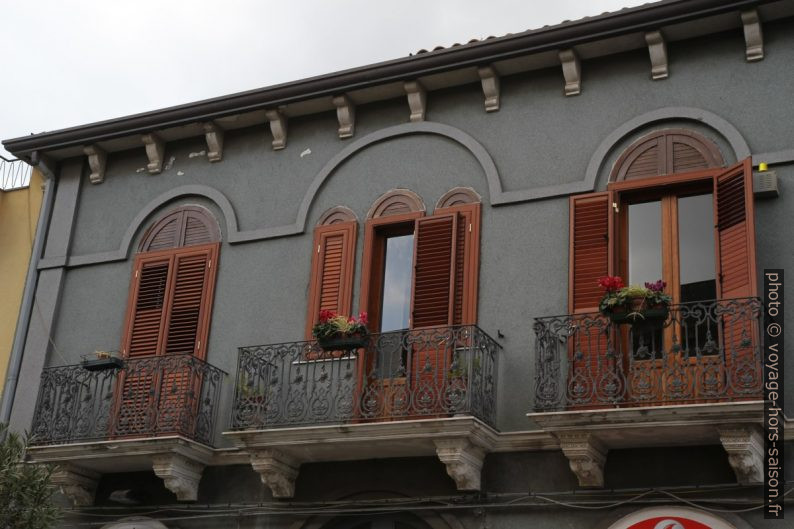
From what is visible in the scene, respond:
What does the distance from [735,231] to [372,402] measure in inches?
181

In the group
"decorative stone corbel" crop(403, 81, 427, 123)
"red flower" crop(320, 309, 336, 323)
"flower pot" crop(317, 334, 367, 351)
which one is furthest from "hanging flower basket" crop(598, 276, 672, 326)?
"decorative stone corbel" crop(403, 81, 427, 123)

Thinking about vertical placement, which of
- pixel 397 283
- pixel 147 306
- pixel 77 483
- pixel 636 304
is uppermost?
pixel 397 283

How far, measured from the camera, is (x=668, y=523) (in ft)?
40.1

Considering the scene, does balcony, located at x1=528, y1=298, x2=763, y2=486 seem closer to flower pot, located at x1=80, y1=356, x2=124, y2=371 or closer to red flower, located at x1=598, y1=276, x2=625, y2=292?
red flower, located at x1=598, y1=276, x2=625, y2=292

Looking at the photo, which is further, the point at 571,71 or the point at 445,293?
the point at 571,71

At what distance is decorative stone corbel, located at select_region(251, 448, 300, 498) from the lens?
1395cm

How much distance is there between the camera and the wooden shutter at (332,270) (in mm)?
15141

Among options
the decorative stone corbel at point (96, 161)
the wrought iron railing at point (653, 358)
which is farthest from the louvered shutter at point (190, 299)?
the wrought iron railing at point (653, 358)

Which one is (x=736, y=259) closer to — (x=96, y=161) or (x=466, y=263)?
(x=466, y=263)

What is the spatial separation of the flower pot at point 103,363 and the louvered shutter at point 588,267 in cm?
601

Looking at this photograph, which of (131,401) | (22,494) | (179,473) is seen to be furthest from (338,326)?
(22,494)

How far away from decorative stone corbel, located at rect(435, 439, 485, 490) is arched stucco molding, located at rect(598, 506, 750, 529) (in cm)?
154

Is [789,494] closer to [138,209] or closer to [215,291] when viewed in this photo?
[215,291]

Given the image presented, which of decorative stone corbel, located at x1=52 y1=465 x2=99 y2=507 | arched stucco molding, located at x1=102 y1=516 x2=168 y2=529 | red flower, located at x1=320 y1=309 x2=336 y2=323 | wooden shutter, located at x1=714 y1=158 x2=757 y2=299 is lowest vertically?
arched stucco molding, located at x1=102 y1=516 x2=168 y2=529
